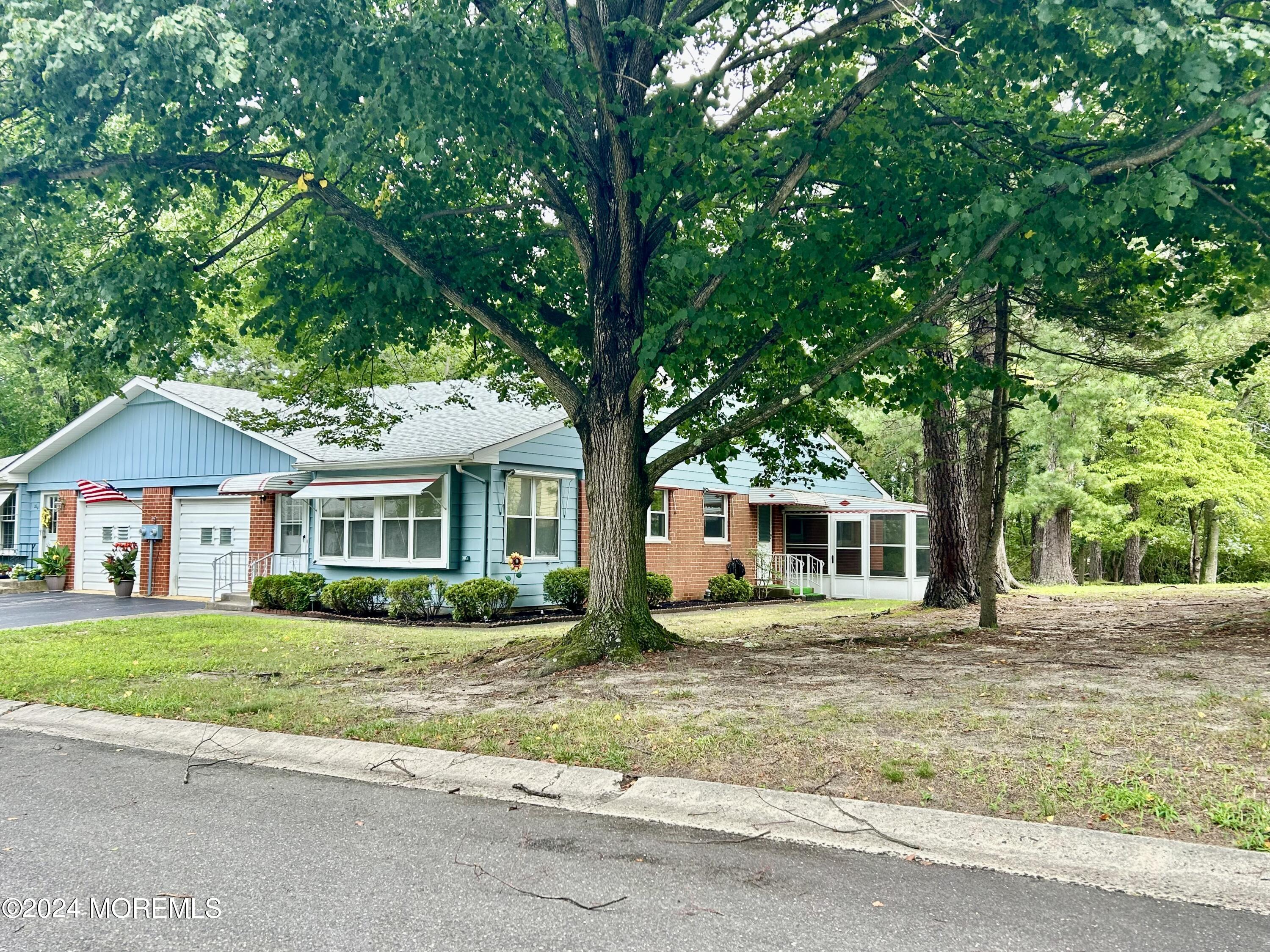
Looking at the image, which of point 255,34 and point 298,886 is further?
point 255,34

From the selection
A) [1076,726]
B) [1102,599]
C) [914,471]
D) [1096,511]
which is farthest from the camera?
[914,471]

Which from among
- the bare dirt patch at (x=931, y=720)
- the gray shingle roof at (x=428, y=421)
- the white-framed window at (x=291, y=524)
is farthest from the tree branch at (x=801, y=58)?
the white-framed window at (x=291, y=524)

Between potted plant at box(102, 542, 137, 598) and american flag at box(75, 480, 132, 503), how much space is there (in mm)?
1346

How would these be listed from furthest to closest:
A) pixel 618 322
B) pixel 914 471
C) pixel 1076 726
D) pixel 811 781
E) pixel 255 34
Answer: pixel 914 471, pixel 618 322, pixel 255 34, pixel 1076 726, pixel 811 781

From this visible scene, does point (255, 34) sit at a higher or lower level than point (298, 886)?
higher

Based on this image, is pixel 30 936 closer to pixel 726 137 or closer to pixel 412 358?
pixel 726 137

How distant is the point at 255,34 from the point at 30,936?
22.4ft

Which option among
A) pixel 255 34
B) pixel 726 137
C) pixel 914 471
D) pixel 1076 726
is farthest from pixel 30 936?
pixel 914 471

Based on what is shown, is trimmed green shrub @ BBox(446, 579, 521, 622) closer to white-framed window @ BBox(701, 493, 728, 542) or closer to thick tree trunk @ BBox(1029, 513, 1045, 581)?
white-framed window @ BBox(701, 493, 728, 542)

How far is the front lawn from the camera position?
5242 mm

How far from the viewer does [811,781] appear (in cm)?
550

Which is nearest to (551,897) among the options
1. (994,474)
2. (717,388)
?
(717,388)

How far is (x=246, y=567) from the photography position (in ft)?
68.2

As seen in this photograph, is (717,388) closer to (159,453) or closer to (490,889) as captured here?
(490,889)
